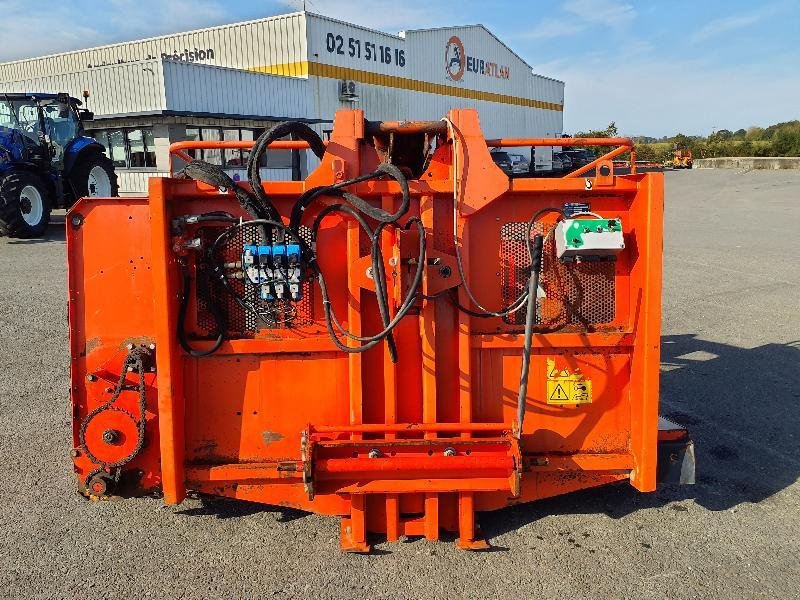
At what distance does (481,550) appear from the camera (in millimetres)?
3301

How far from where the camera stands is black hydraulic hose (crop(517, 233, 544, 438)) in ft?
10.5

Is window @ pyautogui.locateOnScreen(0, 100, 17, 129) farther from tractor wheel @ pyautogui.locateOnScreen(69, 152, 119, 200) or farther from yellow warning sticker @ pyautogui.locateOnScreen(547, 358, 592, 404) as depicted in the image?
yellow warning sticker @ pyautogui.locateOnScreen(547, 358, 592, 404)

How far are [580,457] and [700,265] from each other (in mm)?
9266

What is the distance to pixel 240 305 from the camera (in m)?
3.42

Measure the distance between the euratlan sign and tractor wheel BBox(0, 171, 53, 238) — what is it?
24.6 metres

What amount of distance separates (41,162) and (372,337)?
14.2 m

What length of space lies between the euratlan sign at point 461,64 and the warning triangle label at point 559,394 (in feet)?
111

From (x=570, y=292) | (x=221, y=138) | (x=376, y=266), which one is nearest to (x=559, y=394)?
(x=570, y=292)

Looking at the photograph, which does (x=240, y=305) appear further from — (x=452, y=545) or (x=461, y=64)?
(x=461, y=64)

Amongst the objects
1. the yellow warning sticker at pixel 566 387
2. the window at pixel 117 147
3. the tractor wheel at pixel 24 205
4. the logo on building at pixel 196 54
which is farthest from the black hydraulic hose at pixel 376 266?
the logo on building at pixel 196 54

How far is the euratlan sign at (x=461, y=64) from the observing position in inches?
1384

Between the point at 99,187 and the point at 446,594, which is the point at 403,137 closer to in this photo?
the point at 446,594

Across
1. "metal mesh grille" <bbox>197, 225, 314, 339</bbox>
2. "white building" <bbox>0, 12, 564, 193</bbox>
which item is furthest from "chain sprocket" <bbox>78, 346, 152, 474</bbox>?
"white building" <bbox>0, 12, 564, 193</bbox>

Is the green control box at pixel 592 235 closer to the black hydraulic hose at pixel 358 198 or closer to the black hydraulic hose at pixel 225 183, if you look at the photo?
the black hydraulic hose at pixel 358 198
